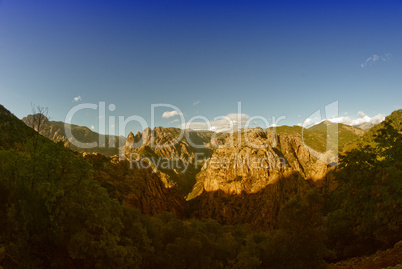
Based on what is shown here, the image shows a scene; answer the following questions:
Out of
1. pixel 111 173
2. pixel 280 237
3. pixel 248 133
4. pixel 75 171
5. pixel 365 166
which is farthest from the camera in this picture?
pixel 248 133

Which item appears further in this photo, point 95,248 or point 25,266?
point 95,248

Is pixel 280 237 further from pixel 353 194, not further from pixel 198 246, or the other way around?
pixel 353 194

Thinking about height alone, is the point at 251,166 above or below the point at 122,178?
below

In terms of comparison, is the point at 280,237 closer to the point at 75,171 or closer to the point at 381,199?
the point at 381,199

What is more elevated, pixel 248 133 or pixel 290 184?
pixel 248 133

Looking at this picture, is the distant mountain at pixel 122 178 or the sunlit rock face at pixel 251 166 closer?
the distant mountain at pixel 122 178

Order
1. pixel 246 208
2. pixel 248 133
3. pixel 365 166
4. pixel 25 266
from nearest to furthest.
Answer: pixel 25 266
pixel 365 166
pixel 246 208
pixel 248 133

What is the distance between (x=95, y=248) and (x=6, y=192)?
7456 millimetres

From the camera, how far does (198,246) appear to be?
22.7m

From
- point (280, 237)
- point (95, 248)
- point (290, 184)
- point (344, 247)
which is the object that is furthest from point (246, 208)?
point (95, 248)

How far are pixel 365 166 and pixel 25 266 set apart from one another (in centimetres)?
3436

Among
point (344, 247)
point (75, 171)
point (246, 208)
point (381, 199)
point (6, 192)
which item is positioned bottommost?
point (246, 208)

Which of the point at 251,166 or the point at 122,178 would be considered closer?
the point at 122,178

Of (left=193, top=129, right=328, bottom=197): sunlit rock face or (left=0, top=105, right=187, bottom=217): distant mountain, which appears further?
Result: (left=193, top=129, right=328, bottom=197): sunlit rock face
